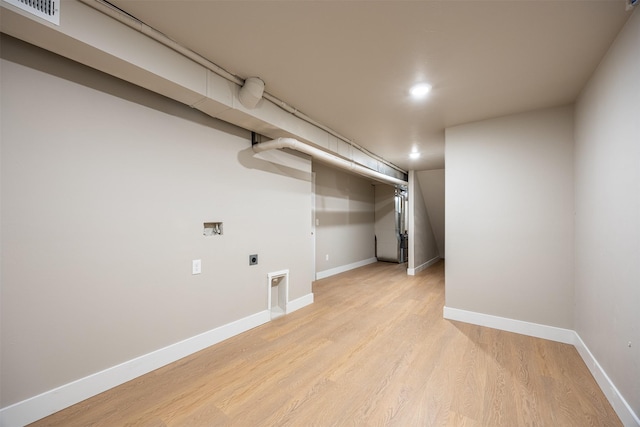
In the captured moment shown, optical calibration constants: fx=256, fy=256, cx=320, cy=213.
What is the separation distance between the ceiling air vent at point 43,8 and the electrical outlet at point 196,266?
176 centimetres

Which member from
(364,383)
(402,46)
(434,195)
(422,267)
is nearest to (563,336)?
(364,383)

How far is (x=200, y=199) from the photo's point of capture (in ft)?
7.83

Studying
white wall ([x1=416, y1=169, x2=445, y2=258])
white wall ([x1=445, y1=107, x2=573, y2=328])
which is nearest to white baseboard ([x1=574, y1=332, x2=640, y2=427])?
white wall ([x1=445, y1=107, x2=573, y2=328])

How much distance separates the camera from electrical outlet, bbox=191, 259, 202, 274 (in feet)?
7.63

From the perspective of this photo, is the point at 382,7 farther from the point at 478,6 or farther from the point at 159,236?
the point at 159,236

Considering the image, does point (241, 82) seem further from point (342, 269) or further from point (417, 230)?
point (417, 230)

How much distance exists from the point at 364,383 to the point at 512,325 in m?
1.95

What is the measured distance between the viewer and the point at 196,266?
235 cm

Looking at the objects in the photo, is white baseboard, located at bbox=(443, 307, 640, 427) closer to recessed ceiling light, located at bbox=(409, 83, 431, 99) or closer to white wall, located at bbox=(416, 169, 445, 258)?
recessed ceiling light, located at bbox=(409, 83, 431, 99)

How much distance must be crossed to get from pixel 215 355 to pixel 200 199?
141 centimetres

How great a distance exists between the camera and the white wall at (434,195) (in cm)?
580

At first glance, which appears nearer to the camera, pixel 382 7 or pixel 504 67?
pixel 382 7

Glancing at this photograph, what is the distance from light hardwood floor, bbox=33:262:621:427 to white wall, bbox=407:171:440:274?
8.61ft

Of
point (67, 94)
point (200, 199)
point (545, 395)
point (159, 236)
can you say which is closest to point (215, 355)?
point (159, 236)
